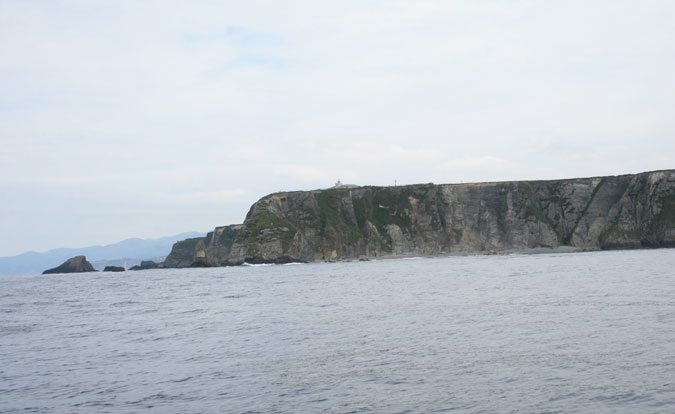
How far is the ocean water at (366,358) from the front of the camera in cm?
1911

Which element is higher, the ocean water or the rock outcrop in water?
the rock outcrop in water

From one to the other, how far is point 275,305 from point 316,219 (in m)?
143

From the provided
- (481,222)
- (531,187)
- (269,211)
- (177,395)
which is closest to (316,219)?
(269,211)

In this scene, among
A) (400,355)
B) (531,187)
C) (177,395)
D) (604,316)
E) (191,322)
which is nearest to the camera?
(177,395)

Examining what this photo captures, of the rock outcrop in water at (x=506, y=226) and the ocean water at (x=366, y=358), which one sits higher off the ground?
the rock outcrop in water at (x=506, y=226)

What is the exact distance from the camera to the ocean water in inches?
752

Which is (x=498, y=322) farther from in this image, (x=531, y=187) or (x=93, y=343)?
(x=531, y=187)

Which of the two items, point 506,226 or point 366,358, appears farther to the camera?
point 506,226

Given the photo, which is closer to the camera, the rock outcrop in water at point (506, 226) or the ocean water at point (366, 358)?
the ocean water at point (366, 358)

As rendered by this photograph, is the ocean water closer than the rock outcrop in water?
Yes

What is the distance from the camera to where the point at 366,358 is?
2580cm

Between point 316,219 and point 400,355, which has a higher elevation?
point 316,219

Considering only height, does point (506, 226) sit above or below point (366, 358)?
above

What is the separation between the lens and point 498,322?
34.0 m
